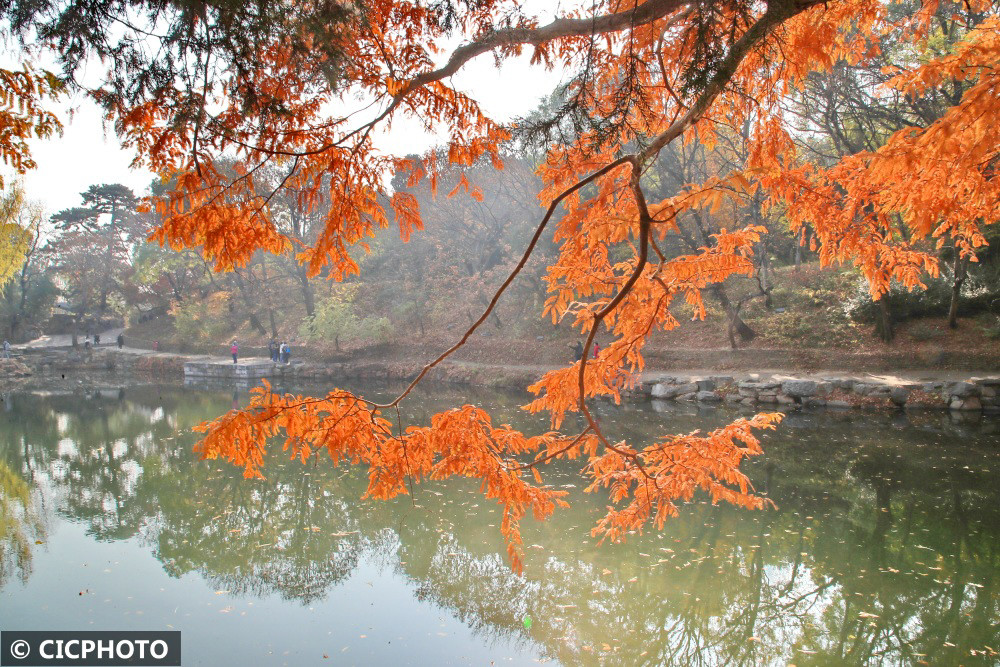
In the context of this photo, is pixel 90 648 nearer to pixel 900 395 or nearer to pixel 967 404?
pixel 900 395

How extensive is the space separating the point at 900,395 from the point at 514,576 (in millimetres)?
9350

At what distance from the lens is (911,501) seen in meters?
6.36

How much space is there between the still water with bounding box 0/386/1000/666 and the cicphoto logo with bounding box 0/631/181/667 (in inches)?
4.5

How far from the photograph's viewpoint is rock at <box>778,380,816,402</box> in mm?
11844

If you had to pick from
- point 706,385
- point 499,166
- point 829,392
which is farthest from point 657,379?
point 499,166

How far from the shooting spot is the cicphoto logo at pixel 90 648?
3883 millimetres

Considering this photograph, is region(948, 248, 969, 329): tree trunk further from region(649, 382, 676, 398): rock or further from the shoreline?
region(649, 382, 676, 398): rock

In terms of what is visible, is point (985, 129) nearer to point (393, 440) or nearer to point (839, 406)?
point (393, 440)

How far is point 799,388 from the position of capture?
11891mm

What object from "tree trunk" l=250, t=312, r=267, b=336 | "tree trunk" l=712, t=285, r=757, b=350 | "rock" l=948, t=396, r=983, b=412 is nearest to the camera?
"rock" l=948, t=396, r=983, b=412

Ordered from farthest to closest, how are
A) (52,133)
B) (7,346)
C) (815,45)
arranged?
(7,346) < (815,45) < (52,133)

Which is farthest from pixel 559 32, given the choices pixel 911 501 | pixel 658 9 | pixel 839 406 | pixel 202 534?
pixel 839 406

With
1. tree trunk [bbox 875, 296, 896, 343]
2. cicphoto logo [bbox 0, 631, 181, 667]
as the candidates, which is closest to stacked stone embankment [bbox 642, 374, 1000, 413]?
tree trunk [bbox 875, 296, 896, 343]

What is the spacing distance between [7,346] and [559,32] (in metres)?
29.5
